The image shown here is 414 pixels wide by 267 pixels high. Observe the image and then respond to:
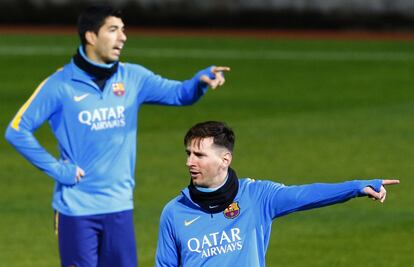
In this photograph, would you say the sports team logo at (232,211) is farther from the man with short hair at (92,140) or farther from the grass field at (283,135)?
the grass field at (283,135)

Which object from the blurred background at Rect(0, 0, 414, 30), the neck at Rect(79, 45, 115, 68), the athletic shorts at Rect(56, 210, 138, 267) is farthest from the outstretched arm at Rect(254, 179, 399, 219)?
the blurred background at Rect(0, 0, 414, 30)

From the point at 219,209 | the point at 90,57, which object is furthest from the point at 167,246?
the point at 90,57

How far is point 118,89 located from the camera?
32.7 ft

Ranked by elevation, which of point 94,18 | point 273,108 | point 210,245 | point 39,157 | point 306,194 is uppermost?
point 94,18

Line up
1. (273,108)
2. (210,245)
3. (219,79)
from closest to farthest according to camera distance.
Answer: (210,245) < (219,79) < (273,108)

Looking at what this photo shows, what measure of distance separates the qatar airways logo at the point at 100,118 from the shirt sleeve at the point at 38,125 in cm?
23

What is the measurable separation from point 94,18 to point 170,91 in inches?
33.7

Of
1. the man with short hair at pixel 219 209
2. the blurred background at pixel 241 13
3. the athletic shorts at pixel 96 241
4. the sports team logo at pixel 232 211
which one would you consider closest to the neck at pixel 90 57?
the athletic shorts at pixel 96 241

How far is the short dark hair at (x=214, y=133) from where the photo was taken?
755 cm

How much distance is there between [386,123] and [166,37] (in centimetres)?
2109

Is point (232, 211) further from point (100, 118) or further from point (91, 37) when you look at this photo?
point (91, 37)

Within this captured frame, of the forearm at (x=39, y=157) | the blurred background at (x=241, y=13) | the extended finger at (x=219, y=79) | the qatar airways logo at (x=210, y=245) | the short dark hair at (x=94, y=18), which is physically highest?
the short dark hair at (x=94, y=18)

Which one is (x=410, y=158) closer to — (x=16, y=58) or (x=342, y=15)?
(x=16, y=58)

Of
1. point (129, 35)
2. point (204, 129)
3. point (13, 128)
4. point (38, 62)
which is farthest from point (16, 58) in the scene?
point (204, 129)
